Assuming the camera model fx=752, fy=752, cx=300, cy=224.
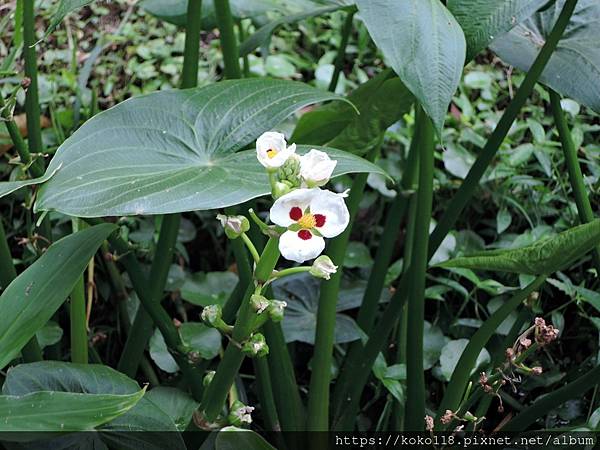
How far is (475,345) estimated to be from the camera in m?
0.73

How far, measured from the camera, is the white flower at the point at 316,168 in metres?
0.51

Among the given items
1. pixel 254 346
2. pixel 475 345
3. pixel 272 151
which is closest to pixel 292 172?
pixel 272 151

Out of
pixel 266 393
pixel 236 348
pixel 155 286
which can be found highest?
pixel 236 348

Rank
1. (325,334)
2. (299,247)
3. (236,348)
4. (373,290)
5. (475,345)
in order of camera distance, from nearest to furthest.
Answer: (299,247) → (236,348) → (475,345) → (325,334) → (373,290)

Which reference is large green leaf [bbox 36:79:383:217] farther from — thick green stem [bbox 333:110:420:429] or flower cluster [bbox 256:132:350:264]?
thick green stem [bbox 333:110:420:429]

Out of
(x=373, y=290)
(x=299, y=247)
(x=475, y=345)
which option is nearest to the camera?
(x=299, y=247)

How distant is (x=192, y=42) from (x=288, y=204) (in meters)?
0.38

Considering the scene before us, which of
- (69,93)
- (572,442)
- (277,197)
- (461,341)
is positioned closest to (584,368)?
(461,341)

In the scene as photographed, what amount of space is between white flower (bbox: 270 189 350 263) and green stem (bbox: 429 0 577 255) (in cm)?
31

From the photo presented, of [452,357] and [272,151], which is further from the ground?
[272,151]

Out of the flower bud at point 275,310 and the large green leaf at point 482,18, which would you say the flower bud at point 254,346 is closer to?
the flower bud at point 275,310

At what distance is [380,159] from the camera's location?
1.28 meters

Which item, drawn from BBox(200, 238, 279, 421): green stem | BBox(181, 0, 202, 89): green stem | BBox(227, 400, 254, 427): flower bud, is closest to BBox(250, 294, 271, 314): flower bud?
BBox(200, 238, 279, 421): green stem

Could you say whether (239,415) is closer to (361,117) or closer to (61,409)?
(61,409)
